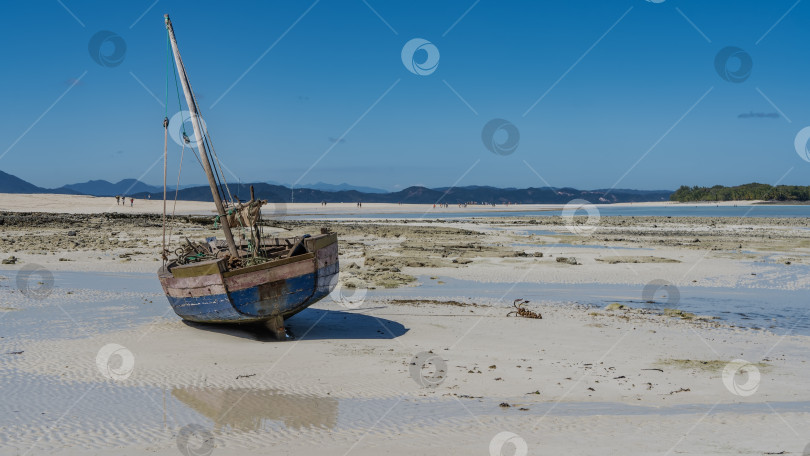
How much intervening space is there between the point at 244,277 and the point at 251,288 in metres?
0.24

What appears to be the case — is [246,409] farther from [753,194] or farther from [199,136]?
[753,194]

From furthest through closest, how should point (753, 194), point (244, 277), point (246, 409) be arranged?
point (753, 194)
point (244, 277)
point (246, 409)

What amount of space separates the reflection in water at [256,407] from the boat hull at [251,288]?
8.52ft

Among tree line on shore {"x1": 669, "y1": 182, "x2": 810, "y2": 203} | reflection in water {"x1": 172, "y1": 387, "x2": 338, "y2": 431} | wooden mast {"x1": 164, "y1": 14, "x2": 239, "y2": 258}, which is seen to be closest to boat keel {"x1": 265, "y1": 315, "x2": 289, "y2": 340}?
wooden mast {"x1": 164, "y1": 14, "x2": 239, "y2": 258}

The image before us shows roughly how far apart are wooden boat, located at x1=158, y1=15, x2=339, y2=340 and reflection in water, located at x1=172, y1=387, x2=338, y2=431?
8.69 feet

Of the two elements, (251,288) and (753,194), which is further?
(753,194)

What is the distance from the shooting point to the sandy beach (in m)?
7.14

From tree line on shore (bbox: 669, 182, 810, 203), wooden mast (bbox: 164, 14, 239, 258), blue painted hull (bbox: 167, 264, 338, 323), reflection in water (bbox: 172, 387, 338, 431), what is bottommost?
reflection in water (bbox: 172, 387, 338, 431)

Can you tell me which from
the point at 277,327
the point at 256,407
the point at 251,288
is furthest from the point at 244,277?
the point at 256,407

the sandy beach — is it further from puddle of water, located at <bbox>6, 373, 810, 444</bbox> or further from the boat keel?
the boat keel

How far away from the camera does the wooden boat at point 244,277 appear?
37.2 feet

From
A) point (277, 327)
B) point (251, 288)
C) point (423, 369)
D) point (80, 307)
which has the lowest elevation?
point (423, 369)

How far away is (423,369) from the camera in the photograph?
10016 millimetres

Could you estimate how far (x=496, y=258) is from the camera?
2578 centimetres
